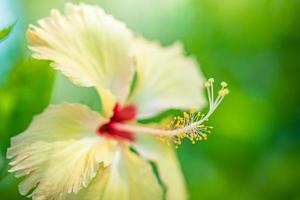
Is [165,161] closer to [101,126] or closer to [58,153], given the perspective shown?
[101,126]

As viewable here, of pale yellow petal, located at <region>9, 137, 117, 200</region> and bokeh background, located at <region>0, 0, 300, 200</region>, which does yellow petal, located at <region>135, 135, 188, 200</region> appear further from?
bokeh background, located at <region>0, 0, 300, 200</region>

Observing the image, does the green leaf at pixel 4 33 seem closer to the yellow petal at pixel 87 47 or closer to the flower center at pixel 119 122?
the yellow petal at pixel 87 47

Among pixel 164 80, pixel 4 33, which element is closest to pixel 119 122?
pixel 164 80

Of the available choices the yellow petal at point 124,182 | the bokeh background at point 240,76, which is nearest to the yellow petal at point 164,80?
the yellow petal at point 124,182

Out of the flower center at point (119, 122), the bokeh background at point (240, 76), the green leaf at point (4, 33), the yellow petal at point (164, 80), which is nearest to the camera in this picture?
the green leaf at point (4, 33)

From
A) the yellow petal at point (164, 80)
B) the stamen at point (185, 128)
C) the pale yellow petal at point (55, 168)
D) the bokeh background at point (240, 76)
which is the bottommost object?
the pale yellow petal at point (55, 168)

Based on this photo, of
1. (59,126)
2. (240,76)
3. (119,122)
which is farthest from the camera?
(240,76)

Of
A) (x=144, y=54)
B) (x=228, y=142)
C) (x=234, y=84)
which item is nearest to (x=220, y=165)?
(x=228, y=142)
